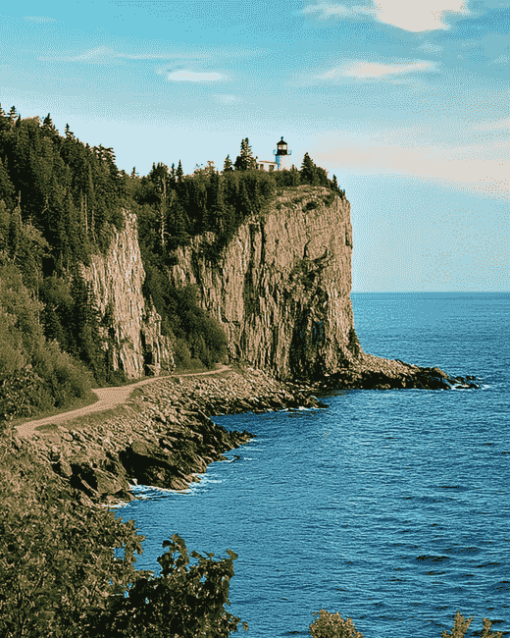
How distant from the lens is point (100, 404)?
67.6 m

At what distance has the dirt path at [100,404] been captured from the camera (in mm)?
57406

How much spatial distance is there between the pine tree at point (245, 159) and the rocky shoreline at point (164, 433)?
36.8m

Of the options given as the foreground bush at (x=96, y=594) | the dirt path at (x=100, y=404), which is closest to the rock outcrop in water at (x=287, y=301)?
the dirt path at (x=100, y=404)

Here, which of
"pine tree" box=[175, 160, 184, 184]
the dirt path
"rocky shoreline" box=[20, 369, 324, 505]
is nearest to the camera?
"rocky shoreline" box=[20, 369, 324, 505]

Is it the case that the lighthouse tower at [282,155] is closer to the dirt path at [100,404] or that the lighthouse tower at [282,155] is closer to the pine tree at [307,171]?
the pine tree at [307,171]

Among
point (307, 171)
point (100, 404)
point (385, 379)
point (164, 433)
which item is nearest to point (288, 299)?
point (385, 379)

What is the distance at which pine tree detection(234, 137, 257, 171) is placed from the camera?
118m

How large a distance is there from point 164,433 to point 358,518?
73.4 ft

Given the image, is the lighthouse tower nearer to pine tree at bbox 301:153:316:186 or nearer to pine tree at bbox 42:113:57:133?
pine tree at bbox 301:153:316:186

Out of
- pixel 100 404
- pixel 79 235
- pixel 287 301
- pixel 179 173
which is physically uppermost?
pixel 179 173

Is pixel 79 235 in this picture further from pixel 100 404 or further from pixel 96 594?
pixel 96 594

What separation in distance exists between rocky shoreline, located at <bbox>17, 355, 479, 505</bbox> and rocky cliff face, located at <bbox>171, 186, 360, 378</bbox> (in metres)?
4.29

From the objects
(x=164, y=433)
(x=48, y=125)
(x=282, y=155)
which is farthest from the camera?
(x=282, y=155)

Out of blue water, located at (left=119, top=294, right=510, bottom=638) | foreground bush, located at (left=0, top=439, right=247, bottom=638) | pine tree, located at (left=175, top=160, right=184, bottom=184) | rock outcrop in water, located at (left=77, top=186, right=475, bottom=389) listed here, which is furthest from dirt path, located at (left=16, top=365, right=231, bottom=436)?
foreground bush, located at (left=0, top=439, right=247, bottom=638)
